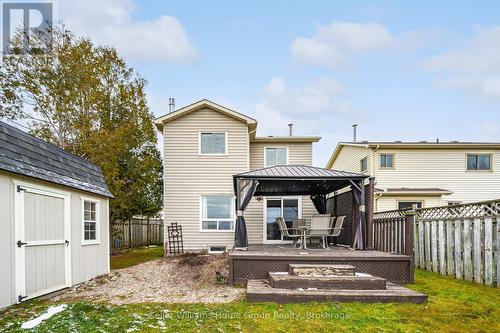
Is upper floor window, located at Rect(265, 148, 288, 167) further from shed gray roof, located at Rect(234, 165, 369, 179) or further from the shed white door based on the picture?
the shed white door

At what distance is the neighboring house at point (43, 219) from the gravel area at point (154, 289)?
0.46 metres

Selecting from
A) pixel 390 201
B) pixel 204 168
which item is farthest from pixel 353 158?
pixel 204 168

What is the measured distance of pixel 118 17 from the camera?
45.4ft

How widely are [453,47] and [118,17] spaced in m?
16.4

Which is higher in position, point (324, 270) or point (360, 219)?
point (360, 219)

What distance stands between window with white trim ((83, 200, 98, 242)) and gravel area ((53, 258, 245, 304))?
105 cm

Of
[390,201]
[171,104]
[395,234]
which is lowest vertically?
[395,234]

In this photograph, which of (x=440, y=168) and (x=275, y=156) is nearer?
(x=275, y=156)

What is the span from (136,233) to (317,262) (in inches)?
552

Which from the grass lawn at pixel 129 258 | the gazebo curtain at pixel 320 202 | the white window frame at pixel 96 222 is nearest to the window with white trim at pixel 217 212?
Answer: the grass lawn at pixel 129 258

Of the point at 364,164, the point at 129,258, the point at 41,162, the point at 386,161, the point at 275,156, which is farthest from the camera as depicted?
the point at 364,164

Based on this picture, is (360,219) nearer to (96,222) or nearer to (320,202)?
(320,202)

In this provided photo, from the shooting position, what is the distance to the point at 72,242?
6832 millimetres

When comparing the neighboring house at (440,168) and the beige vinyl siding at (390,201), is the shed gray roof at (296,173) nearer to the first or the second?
the beige vinyl siding at (390,201)
